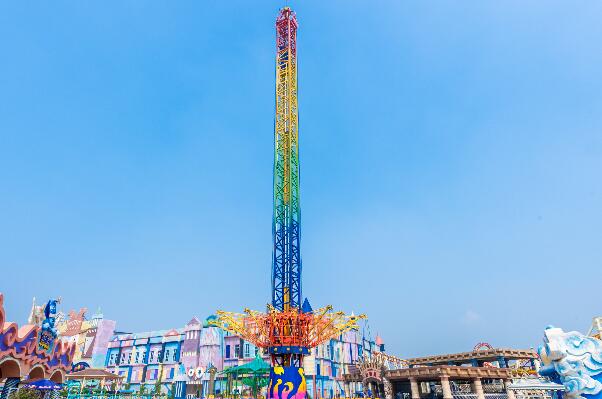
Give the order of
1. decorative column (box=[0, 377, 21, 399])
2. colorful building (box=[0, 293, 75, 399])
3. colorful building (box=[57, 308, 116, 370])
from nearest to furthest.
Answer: colorful building (box=[0, 293, 75, 399])
decorative column (box=[0, 377, 21, 399])
colorful building (box=[57, 308, 116, 370])

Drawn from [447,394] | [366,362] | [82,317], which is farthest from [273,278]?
[82,317]

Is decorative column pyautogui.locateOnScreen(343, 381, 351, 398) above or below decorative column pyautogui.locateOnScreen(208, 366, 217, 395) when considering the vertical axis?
below

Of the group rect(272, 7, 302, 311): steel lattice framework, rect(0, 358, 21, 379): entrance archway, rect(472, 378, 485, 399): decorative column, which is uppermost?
rect(272, 7, 302, 311): steel lattice framework

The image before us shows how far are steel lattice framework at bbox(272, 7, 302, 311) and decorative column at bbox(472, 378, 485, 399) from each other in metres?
18.0

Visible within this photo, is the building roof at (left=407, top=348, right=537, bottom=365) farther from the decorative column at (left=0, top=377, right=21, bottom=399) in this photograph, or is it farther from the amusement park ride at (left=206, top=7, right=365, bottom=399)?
the decorative column at (left=0, top=377, right=21, bottom=399)

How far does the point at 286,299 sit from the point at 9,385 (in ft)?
84.5

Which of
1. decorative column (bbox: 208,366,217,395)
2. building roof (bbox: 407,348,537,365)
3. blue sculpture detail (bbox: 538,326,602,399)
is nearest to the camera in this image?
blue sculpture detail (bbox: 538,326,602,399)

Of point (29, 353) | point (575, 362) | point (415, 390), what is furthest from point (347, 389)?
point (29, 353)

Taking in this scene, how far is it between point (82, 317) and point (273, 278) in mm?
48153

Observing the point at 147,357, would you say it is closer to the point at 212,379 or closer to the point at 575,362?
the point at 212,379

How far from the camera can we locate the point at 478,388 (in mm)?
35781

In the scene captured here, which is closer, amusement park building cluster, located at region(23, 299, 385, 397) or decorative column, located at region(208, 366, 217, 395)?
decorative column, located at region(208, 366, 217, 395)

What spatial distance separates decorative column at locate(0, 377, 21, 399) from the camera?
20297mm

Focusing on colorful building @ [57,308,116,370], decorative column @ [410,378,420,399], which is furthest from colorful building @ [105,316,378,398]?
decorative column @ [410,378,420,399]
